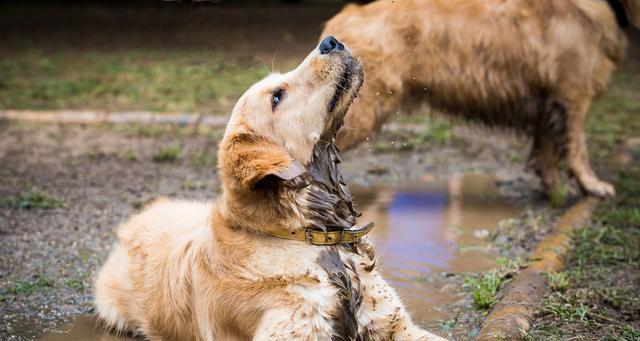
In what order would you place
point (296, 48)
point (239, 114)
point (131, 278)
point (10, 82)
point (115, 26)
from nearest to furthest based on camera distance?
1. point (239, 114)
2. point (131, 278)
3. point (10, 82)
4. point (296, 48)
5. point (115, 26)

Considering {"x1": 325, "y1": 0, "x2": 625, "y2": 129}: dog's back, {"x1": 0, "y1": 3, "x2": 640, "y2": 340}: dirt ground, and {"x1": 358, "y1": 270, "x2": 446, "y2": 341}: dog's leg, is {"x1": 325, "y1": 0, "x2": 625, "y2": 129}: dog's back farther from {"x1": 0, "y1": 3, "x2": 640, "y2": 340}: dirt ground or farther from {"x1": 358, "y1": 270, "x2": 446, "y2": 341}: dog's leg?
{"x1": 358, "y1": 270, "x2": 446, "y2": 341}: dog's leg

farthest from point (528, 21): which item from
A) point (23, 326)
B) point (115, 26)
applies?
point (115, 26)

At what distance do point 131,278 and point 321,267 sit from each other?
45.3 inches

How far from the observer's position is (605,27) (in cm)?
693

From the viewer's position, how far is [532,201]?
691 cm

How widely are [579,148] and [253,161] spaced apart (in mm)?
4200

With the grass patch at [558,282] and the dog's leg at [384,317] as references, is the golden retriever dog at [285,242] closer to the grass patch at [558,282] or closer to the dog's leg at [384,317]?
the dog's leg at [384,317]

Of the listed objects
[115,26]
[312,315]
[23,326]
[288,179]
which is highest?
[288,179]

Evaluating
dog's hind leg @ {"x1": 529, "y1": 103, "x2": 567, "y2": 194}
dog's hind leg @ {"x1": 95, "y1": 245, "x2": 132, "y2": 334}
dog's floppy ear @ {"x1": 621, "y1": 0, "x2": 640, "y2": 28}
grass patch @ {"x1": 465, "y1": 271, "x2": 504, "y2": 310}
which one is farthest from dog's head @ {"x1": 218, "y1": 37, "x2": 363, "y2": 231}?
dog's floppy ear @ {"x1": 621, "y1": 0, "x2": 640, "y2": 28}

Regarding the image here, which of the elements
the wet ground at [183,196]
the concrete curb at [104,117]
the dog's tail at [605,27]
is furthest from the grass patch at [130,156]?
the dog's tail at [605,27]

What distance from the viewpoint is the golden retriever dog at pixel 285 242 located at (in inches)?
139

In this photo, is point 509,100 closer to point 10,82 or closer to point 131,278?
point 131,278

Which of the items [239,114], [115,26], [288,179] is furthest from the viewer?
[115,26]

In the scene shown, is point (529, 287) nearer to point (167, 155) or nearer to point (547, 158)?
point (547, 158)
